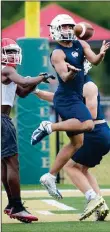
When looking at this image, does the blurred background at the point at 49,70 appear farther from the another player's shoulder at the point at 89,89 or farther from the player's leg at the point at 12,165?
the player's leg at the point at 12,165

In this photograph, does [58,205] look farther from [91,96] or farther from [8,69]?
[8,69]

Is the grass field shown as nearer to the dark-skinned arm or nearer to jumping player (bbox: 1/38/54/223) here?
jumping player (bbox: 1/38/54/223)

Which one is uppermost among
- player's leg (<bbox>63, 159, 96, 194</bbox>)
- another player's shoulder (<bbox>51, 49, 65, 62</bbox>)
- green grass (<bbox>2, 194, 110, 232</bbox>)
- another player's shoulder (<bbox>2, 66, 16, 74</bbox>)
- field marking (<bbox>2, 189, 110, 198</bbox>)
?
another player's shoulder (<bbox>51, 49, 65, 62</bbox>)

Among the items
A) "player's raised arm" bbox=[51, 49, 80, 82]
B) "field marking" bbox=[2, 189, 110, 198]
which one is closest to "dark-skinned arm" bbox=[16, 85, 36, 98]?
"player's raised arm" bbox=[51, 49, 80, 82]

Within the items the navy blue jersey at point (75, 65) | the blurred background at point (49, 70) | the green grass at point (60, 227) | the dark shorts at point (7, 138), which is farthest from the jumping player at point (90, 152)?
the blurred background at point (49, 70)

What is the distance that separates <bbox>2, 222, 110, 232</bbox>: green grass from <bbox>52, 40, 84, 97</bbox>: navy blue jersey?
1.31 meters

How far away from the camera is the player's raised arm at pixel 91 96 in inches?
409

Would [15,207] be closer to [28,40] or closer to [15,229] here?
[15,229]

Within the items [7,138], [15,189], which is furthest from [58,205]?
[7,138]

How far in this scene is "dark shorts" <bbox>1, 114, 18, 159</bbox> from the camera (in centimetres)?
987

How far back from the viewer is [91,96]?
10562 mm

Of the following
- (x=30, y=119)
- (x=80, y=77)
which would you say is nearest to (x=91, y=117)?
(x=80, y=77)

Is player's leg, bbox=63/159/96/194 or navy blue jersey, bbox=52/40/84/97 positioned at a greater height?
navy blue jersey, bbox=52/40/84/97

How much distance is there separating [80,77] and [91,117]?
1.39 feet
